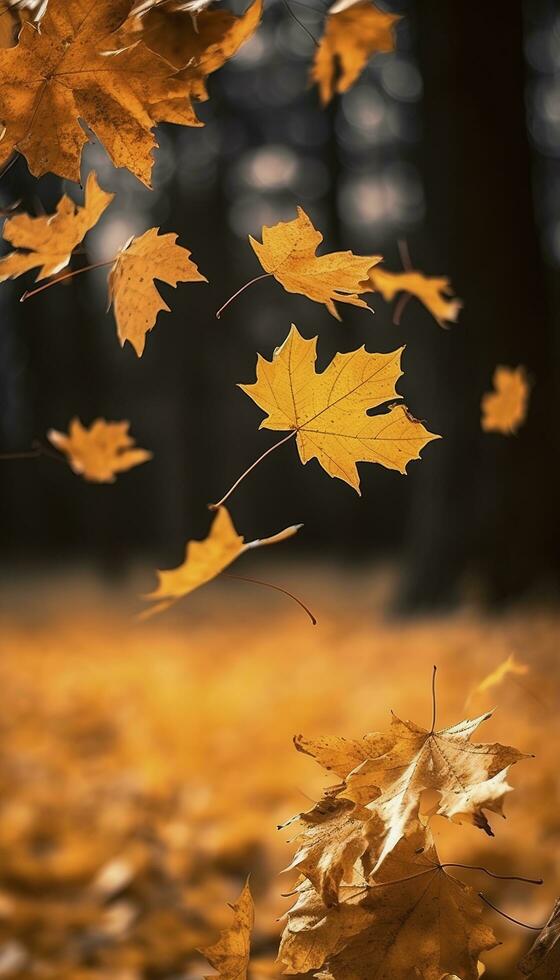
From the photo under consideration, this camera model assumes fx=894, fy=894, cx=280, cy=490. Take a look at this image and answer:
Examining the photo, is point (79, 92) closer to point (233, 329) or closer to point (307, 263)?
point (307, 263)

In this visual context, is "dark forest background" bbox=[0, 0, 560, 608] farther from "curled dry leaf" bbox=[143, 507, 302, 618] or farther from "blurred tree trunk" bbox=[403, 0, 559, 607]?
"curled dry leaf" bbox=[143, 507, 302, 618]

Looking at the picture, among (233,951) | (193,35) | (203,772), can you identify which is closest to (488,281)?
(203,772)

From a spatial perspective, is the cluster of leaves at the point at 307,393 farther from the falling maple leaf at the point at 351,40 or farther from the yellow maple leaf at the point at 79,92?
the falling maple leaf at the point at 351,40

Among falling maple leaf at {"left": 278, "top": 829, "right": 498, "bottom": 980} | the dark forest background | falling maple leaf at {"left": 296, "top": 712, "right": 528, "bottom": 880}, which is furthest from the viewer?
the dark forest background

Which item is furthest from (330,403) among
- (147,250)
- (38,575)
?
(38,575)

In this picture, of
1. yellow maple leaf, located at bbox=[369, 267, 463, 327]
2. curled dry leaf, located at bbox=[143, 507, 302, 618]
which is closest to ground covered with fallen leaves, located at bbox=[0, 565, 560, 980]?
curled dry leaf, located at bbox=[143, 507, 302, 618]

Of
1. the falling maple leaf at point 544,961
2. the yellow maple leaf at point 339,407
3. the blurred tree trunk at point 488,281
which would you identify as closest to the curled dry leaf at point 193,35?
the yellow maple leaf at point 339,407
